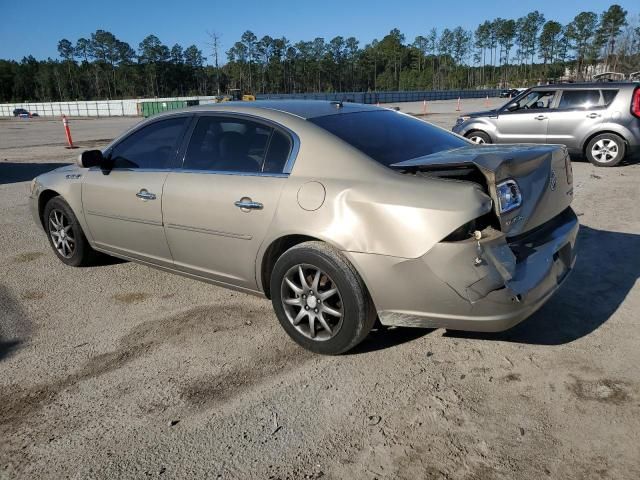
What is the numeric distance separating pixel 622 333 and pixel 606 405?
3.09ft

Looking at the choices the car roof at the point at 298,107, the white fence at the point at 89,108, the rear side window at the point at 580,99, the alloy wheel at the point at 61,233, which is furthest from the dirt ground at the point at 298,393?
the white fence at the point at 89,108

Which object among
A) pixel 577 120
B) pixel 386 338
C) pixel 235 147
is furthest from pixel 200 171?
pixel 577 120

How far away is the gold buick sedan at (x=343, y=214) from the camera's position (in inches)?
108

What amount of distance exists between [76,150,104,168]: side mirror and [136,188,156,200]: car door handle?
636 millimetres

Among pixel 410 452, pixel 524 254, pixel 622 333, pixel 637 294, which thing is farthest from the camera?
pixel 637 294

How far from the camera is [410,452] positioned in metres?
2.39

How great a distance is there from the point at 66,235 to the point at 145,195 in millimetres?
1513

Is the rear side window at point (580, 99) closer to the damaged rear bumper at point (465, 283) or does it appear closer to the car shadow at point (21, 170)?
the damaged rear bumper at point (465, 283)

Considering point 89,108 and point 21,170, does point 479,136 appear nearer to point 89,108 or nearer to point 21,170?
point 21,170

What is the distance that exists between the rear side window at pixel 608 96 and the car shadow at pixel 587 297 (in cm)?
577

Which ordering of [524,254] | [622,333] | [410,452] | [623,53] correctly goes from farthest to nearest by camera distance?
[623,53] → [622,333] → [524,254] → [410,452]

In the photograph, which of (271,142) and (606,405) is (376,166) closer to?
(271,142)

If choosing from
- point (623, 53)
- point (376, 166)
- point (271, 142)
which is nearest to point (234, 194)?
point (271, 142)

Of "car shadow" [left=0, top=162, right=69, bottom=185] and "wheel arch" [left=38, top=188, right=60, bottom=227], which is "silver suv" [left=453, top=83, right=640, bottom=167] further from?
"car shadow" [left=0, top=162, right=69, bottom=185]
